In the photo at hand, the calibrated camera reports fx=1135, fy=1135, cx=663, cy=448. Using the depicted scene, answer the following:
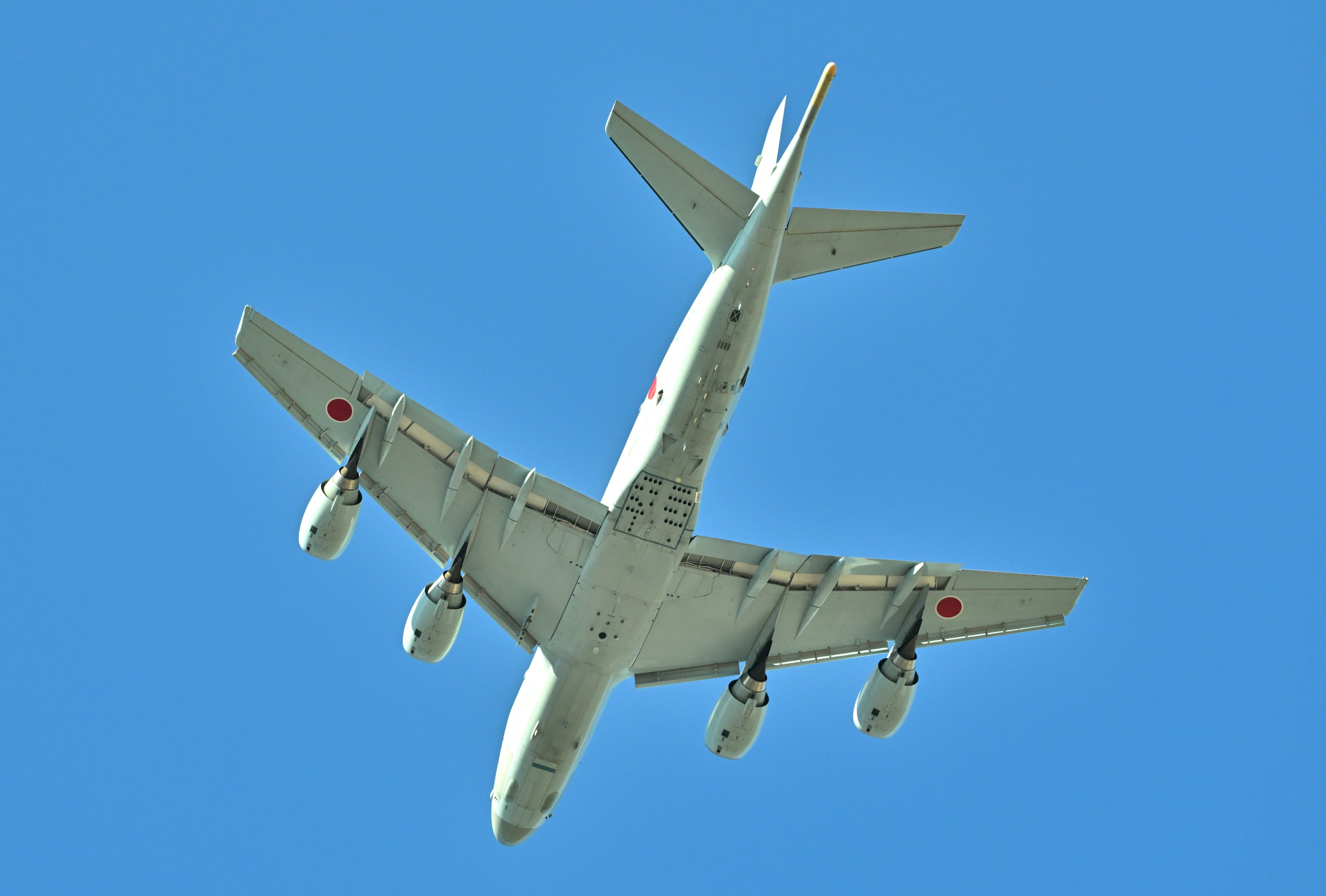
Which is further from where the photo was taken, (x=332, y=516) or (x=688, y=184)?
(x=332, y=516)

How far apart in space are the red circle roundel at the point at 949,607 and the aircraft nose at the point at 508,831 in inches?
415

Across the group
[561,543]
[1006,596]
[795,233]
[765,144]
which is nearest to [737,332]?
[795,233]

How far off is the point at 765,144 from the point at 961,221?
4314 mm

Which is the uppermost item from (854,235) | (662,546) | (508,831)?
(854,235)

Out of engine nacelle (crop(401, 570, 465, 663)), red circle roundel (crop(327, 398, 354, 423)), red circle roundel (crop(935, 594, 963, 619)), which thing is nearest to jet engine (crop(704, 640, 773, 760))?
red circle roundel (crop(935, 594, 963, 619))

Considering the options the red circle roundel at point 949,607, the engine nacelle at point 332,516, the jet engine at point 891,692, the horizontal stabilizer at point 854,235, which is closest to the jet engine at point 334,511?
the engine nacelle at point 332,516

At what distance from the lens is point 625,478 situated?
2219cm

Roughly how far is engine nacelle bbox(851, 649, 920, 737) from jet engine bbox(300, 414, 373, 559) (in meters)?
11.8

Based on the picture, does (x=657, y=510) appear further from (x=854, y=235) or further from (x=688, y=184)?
(x=854, y=235)

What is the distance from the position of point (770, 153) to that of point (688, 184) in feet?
8.40

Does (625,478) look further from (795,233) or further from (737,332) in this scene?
(795,233)

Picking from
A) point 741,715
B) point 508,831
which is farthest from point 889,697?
point 508,831

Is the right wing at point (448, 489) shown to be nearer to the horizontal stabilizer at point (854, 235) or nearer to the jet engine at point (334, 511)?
the jet engine at point (334, 511)

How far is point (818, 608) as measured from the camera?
25375mm
